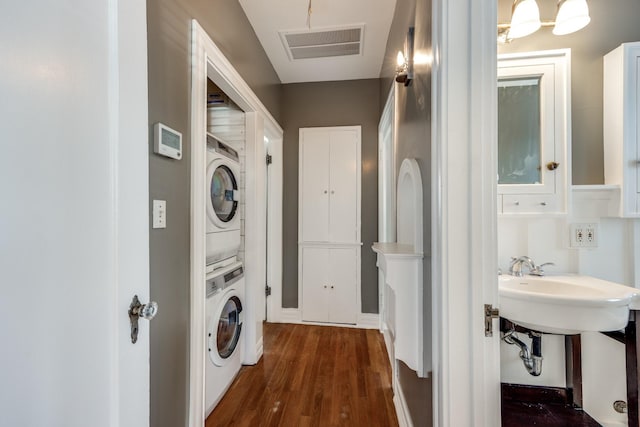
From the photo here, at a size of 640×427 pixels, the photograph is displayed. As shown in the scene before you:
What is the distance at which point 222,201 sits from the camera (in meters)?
1.75

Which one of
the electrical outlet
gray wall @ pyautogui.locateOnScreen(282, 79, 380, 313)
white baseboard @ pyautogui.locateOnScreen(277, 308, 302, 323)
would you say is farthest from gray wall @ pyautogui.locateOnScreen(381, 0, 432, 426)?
white baseboard @ pyautogui.locateOnScreen(277, 308, 302, 323)

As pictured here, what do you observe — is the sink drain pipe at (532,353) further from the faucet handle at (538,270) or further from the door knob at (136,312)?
the door knob at (136,312)

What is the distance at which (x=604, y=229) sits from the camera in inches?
53.8

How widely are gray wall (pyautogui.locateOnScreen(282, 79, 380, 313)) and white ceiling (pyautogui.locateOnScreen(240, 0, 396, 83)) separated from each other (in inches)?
10.9

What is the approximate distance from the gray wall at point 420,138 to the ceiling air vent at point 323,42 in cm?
66

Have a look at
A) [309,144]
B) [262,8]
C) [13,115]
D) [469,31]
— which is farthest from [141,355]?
[309,144]

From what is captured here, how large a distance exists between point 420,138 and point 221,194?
126 cm

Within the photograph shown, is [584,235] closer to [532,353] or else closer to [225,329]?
[532,353]

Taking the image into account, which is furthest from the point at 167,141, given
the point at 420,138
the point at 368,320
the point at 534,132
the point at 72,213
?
the point at 368,320

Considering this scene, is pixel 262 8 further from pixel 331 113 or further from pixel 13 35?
pixel 13 35

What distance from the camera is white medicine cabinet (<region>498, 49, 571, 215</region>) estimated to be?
53.4 inches

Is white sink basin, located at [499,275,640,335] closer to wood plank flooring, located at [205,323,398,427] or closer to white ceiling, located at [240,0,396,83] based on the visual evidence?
wood plank flooring, located at [205,323,398,427]

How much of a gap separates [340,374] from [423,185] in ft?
5.35

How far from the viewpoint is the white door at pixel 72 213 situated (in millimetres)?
425
